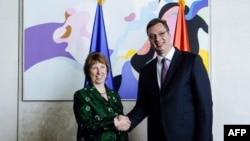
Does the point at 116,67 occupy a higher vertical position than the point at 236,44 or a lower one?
lower

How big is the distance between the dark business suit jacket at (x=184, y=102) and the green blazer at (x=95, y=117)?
27 cm

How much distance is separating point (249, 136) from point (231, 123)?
0.58 feet

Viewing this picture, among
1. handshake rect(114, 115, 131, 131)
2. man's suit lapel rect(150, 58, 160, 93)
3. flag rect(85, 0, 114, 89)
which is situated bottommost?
handshake rect(114, 115, 131, 131)

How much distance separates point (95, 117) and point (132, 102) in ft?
2.06

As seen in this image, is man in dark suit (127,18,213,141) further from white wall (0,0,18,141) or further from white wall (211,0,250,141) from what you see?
white wall (0,0,18,141)

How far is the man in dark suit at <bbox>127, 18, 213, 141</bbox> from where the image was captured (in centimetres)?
163

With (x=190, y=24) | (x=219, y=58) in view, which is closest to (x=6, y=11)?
(x=190, y=24)

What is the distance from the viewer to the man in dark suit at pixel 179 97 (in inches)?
64.2

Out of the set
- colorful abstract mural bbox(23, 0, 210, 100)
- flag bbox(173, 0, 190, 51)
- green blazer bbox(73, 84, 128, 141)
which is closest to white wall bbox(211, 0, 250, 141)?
colorful abstract mural bbox(23, 0, 210, 100)

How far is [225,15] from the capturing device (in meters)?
2.35

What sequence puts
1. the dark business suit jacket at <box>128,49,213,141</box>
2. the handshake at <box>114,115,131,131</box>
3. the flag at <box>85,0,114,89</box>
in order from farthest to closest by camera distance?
the flag at <box>85,0,114,89</box>
the handshake at <box>114,115,131,131</box>
the dark business suit jacket at <box>128,49,213,141</box>

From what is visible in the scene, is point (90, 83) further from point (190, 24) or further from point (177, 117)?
point (190, 24)

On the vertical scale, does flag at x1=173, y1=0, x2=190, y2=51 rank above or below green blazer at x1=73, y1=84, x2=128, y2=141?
above

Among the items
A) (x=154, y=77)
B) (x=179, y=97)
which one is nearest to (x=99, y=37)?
(x=154, y=77)
